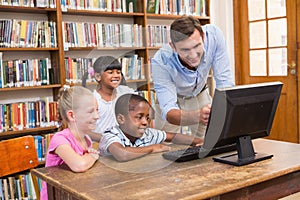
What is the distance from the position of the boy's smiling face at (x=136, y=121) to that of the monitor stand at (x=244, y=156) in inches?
12.4

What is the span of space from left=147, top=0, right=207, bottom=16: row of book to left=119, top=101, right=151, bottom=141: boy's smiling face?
7.83 feet

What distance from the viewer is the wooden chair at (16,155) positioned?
1702 millimetres

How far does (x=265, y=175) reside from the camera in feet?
4.25

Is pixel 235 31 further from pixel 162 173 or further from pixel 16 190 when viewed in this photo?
pixel 162 173

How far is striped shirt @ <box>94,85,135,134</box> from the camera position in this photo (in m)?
1.58

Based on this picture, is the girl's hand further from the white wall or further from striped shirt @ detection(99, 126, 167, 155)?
the white wall

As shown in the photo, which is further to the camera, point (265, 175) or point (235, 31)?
point (235, 31)

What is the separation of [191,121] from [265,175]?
0.48 meters

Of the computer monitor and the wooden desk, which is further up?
the computer monitor

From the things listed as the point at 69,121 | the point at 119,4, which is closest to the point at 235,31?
the point at 119,4

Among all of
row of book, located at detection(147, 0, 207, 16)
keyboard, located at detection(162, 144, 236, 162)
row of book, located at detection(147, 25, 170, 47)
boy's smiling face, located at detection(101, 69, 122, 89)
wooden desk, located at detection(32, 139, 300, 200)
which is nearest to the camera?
wooden desk, located at detection(32, 139, 300, 200)

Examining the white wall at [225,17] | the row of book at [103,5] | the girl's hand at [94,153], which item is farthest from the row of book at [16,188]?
the white wall at [225,17]

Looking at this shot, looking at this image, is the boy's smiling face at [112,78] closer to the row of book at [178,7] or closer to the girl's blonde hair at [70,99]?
the girl's blonde hair at [70,99]

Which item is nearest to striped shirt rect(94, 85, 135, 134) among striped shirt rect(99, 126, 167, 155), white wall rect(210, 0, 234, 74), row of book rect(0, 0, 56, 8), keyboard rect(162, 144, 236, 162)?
striped shirt rect(99, 126, 167, 155)
